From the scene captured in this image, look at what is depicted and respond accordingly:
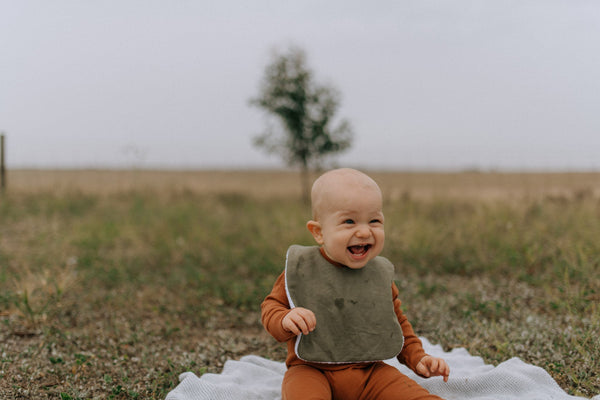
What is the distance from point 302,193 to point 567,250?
10711 mm

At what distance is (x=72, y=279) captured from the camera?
550 cm

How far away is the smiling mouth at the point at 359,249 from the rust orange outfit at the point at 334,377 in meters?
0.17

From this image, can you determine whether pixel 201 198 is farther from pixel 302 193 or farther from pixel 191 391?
pixel 191 391

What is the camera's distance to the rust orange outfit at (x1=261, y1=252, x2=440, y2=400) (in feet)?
7.93

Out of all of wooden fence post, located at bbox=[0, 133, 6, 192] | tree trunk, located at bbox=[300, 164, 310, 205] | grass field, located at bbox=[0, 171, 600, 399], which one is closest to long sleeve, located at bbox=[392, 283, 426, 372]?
grass field, located at bbox=[0, 171, 600, 399]

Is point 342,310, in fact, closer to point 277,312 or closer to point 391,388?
point 277,312

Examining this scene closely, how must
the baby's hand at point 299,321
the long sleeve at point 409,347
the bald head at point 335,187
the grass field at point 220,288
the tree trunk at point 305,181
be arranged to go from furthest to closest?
the tree trunk at point 305,181 → the grass field at point 220,288 → the long sleeve at point 409,347 → the bald head at point 335,187 → the baby's hand at point 299,321

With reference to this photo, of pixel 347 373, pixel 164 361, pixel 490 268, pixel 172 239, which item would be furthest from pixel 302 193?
pixel 347 373

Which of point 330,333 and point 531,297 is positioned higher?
point 330,333

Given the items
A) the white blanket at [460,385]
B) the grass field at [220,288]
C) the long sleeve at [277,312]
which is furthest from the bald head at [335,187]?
the grass field at [220,288]

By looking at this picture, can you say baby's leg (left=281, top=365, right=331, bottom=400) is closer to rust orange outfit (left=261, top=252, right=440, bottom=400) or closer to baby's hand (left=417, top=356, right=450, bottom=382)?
rust orange outfit (left=261, top=252, right=440, bottom=400)

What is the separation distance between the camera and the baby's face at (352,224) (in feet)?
7.82

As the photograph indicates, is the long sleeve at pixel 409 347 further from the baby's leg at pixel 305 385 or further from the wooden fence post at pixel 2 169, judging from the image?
the wooden fence post at pixel 2 169

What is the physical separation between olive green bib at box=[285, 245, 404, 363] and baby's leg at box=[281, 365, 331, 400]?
0.09 m
